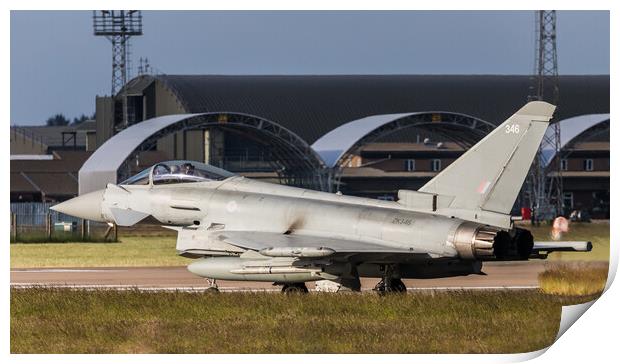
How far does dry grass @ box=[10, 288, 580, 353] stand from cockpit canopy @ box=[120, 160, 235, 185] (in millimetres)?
2314

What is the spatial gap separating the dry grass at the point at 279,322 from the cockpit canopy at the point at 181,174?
2314 millimetres

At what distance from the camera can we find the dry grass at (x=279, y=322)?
1623 centimetres

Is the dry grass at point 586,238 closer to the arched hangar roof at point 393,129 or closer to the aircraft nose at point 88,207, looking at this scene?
the aircraft nose at point 88,207

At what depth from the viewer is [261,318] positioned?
1822 cm

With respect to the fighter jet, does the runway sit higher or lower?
lower

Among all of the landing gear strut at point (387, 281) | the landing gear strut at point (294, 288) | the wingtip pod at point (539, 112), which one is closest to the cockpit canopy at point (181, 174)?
the landing gear strut at point (294, 288)

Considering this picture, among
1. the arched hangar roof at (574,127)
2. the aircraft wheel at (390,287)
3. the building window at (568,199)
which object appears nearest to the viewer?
the aircraft wheel at (390,287)

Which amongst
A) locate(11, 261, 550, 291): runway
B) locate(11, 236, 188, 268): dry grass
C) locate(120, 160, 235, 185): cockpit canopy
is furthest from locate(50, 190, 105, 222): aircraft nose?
locate(11, 236, 188, 268): dry grass

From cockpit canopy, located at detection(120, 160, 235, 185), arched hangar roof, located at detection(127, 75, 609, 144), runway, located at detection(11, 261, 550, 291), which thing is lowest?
runway, located at detection(11, 261, 550, 291)

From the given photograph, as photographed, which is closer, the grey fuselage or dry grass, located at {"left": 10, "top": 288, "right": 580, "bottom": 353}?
dry grass, located at {"left": 10, "top": 288, "right": 580, "bottom": 353}

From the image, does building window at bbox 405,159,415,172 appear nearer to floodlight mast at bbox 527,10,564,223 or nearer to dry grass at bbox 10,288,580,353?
floodlight mast at bbox 527,10,564,223

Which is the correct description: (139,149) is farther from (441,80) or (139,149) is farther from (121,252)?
(441,80)

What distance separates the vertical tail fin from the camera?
19203 millimetres

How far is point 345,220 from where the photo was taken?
20234 millimetres
